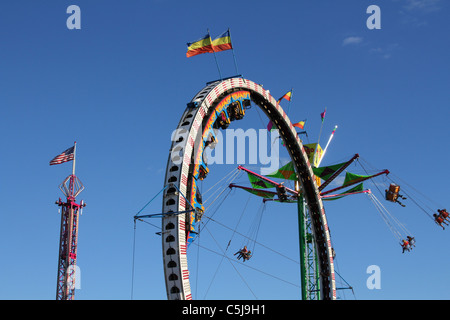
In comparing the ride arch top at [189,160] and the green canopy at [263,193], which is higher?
the green canopy at [263,193]

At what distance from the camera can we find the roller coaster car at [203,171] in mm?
39375

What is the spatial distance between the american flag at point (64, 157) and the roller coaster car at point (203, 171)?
50.8 metres

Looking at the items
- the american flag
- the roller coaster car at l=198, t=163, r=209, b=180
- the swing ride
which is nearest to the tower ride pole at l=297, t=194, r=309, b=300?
the swing ride

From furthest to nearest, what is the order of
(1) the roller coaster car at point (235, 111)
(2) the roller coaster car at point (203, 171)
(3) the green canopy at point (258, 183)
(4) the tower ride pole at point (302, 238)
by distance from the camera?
(3) the green canopy at point (258, 183)
(4) the tower ride pole at point (302, 238)
(1) the roller coaster car at point (235, 111)
(2) the roller coaster car at point (203, 171)

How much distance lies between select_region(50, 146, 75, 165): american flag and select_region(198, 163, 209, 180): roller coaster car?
167 ft

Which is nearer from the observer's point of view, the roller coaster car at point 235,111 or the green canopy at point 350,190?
the roller coaster car at point 235,111

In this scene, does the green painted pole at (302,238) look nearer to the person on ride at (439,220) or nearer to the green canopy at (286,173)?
the green canopy at (286,173)

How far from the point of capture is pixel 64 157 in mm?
87625

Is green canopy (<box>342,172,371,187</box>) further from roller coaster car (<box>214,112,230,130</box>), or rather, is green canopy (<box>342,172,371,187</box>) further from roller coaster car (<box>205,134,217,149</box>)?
roller coaster car (<box>205,134,217,149</box>)

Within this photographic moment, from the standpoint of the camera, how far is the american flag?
282ft

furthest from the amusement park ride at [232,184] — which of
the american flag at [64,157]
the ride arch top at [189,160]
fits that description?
the american flag at [64,157]

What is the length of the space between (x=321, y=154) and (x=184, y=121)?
3529cm

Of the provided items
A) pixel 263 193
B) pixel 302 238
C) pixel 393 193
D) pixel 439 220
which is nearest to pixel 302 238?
pixel 302 238

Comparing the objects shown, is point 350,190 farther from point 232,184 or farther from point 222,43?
point 222,43
